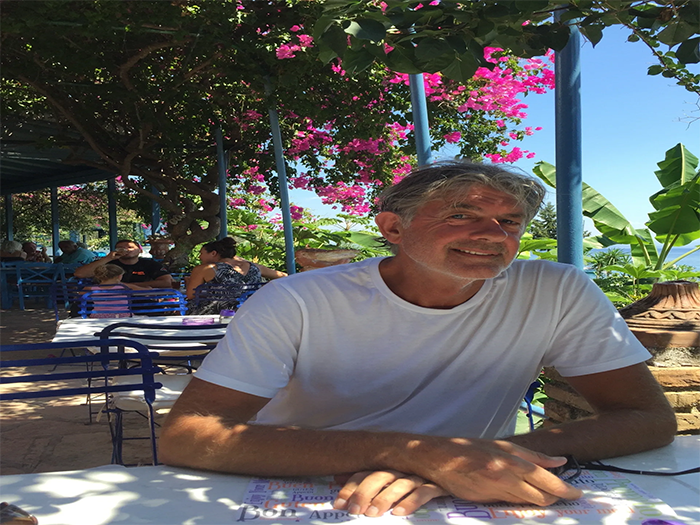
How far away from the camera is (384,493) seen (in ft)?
3.43

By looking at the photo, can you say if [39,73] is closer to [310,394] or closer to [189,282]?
[189,282]

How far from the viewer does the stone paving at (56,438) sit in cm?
357

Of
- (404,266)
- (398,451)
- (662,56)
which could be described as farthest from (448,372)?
(662,56)

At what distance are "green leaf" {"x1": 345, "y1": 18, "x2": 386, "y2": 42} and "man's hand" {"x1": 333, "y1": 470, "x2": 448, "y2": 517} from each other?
41.5 inches

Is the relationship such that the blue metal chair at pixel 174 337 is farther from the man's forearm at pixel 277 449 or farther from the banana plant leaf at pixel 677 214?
the banana plant leaf at pixel 677 214

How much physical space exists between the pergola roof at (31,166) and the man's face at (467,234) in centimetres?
951

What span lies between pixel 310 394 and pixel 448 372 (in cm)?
35

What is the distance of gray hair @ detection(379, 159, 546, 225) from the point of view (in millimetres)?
1616

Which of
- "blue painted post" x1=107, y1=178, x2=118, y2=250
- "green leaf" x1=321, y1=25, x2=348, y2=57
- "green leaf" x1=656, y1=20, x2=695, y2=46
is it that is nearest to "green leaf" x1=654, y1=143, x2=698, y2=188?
"green leaf" x1=656, y1=20, x2=695, y2=46

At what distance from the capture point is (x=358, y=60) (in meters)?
1.74

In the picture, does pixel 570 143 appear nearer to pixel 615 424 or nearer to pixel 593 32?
pixel 593 32

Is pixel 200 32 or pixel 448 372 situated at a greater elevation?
pixel 200 32

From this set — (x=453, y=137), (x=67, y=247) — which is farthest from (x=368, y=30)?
(x=67, y=247)

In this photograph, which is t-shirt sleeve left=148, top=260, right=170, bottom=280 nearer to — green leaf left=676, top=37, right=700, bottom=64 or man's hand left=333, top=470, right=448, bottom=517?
green leaf left=676, top=37, right=700, bottom=64
